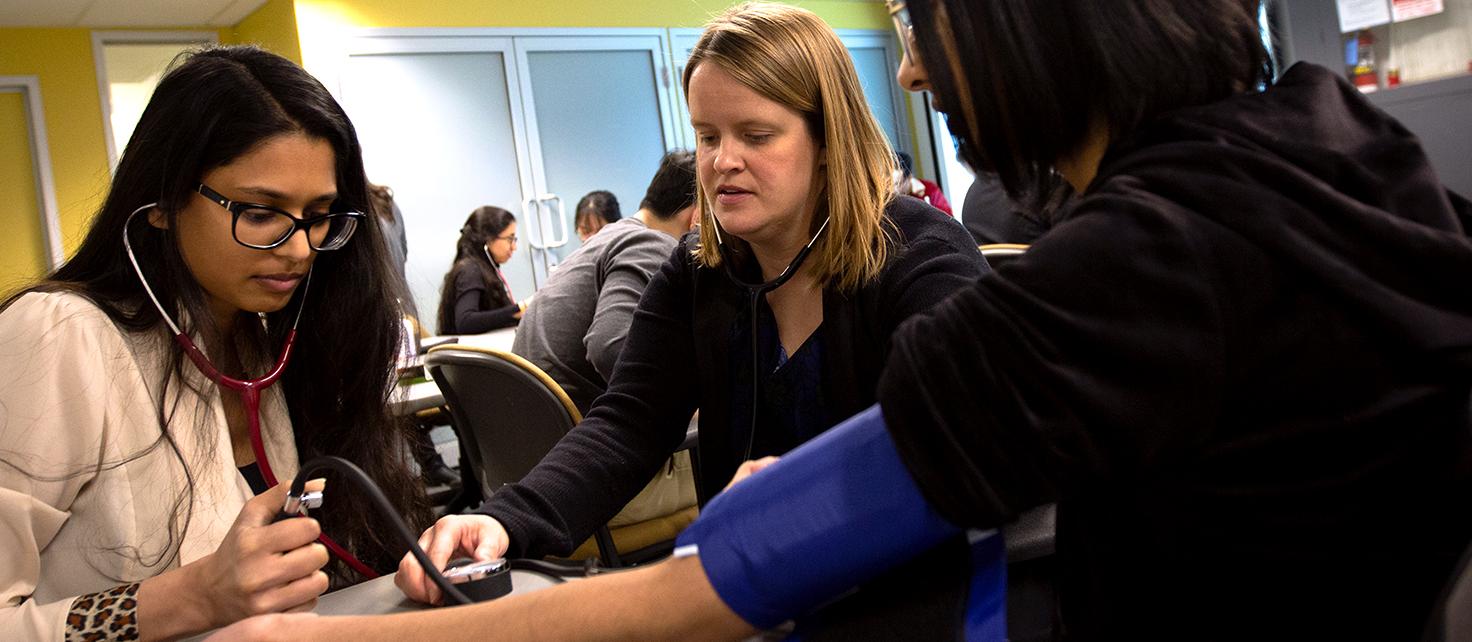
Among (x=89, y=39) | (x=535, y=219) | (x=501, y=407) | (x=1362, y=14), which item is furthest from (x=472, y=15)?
(x=501, y=407)

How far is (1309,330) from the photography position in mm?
625

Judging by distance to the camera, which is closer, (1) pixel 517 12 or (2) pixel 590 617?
(2) pixel 590 617

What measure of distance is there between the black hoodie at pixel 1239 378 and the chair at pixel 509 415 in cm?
145

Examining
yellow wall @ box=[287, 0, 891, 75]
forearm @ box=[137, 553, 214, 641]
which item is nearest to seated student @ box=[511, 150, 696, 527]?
forearm @ box=[137, 553, 214, 641]

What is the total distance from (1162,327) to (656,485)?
173 cm

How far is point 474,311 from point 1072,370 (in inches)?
198

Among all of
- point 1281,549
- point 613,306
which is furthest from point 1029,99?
point 613,306

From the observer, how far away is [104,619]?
1.00m

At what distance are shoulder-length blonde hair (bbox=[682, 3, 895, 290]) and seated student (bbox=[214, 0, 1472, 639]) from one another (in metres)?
0.74

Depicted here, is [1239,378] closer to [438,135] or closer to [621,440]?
[621,440]

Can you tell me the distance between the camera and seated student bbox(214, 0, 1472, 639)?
0.61 m

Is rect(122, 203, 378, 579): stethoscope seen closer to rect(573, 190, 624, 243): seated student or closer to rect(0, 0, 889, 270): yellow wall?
rect(573, 190, 624, 243): seated student

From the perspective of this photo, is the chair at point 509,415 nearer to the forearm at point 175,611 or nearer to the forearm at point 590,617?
the forearm at point 175,611

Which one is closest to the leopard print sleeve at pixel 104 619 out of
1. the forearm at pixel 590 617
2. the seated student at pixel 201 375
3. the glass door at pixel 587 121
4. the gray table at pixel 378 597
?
the seated student at pixel 201 375
